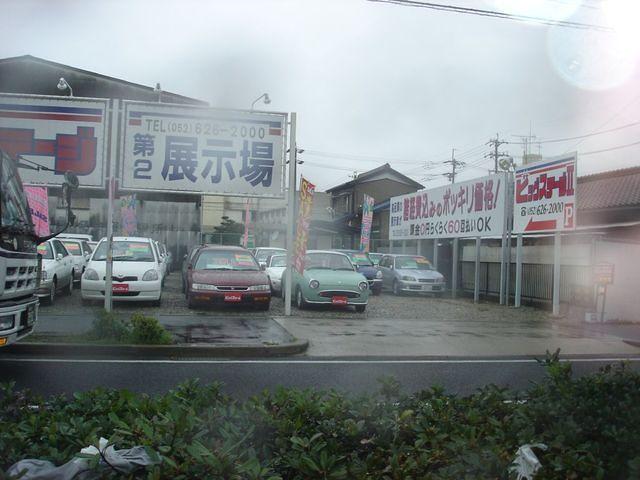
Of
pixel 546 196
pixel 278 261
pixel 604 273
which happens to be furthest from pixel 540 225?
pixel 278 261

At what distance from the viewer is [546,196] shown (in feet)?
52.3

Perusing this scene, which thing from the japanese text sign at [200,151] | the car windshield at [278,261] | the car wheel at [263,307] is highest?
the japanese text sign at [200,151]

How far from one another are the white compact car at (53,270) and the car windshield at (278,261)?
5.93 meters

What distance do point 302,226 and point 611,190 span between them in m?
Answer: 11.7

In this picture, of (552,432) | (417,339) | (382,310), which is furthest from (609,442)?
(382,310)

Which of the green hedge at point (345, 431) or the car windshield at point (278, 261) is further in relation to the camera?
the car windshield at point (278, 261)

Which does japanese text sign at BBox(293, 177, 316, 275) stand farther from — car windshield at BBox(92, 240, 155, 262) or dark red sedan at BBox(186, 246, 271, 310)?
car windshield at BBox(92, 240, 155, 262)

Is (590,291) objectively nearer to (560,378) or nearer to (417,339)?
(417,339)

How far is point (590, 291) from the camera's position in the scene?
14742 mm

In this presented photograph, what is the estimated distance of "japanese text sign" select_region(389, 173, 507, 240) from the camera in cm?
1838

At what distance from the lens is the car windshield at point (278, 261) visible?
18.6 meters

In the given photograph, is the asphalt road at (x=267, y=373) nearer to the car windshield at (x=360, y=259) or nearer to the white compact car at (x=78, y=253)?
the white compact car at (x=78, y=253)

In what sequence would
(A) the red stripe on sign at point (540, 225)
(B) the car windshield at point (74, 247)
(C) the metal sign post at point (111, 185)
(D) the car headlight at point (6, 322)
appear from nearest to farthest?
(D) the car headlight at point (6, 322) < (C) the metal sign post at point (111, 185) < (A) the red stripe on sign at point (540, 225) < (B) the car windshield at point (74, 247)

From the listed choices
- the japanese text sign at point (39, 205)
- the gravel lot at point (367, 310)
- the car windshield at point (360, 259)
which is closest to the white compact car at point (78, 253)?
the gravel lot at point (367, 310)
